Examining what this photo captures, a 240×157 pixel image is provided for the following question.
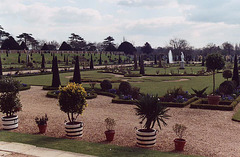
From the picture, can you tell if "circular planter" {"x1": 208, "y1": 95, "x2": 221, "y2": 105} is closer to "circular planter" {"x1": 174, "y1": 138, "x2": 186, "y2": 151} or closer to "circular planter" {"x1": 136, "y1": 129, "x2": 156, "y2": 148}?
"circular planter" {"x1": 174, "y1": 138, "x2": 186, "y2": 151}

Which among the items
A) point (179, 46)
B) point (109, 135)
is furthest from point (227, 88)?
point (179, 46)

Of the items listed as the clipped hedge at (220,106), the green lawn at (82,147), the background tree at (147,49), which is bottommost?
the green lawn at (82,147)

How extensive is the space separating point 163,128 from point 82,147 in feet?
12.6

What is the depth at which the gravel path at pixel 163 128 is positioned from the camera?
26.8ft

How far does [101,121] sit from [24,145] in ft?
14.0

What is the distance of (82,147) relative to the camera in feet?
25.2

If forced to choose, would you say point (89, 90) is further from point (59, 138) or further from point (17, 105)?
point (59, 138)

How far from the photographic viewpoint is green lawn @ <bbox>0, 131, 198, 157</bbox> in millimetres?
7164

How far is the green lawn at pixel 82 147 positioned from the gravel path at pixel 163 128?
60 cm

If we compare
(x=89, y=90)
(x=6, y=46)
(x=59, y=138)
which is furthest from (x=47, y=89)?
(x=6, y=46)

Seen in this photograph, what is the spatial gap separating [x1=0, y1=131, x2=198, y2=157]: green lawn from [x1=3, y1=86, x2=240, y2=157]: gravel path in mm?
604

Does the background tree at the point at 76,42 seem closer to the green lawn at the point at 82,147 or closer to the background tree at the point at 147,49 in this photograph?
the background tree at the point at 147,49

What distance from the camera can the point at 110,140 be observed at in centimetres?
855

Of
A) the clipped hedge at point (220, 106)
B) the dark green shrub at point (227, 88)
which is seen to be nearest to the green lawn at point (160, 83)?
the dark green shrub at point (227, 88)
